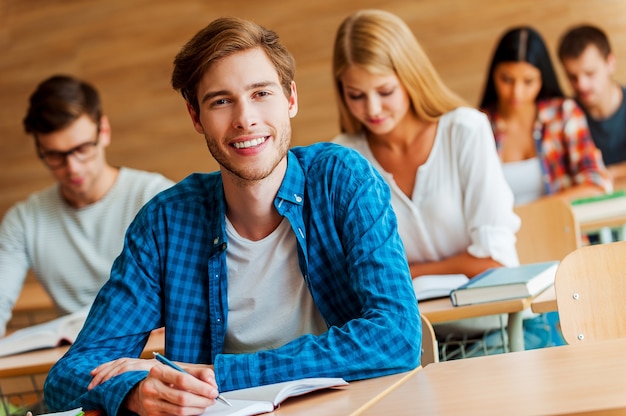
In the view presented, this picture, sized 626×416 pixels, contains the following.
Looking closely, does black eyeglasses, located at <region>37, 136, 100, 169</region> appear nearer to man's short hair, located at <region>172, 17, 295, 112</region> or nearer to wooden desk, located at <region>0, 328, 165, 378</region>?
wooden desk, located at <region>0, 328, 165, 378</region>

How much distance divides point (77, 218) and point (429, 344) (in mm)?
1758

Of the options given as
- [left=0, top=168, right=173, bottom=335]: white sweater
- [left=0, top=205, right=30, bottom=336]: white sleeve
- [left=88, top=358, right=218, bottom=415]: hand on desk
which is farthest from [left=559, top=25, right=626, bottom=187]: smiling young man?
[left=88, top=358, right=218, bottom=415]: hand on desk

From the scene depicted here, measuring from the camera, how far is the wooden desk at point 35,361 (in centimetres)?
246

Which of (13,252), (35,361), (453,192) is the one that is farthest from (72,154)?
(453,192)

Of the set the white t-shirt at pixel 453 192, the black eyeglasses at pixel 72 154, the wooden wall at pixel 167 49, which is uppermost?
the wooden wall at pixel 167 49

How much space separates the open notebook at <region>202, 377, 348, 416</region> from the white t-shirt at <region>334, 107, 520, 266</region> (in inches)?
54.6

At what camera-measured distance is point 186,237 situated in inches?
77.7

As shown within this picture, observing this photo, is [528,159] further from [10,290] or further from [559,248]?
[10,290]

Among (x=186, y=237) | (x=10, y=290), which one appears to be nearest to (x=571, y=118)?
(x=10, y=290)

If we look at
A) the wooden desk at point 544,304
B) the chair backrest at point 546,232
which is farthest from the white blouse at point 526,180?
the wooden desk at point 544,304

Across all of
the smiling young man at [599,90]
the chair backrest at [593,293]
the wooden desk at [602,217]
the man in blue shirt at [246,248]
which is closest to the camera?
the man in blue shirt at [246,248]

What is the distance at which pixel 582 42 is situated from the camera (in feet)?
16.1

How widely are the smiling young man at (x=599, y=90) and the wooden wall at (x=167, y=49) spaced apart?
0.74 m

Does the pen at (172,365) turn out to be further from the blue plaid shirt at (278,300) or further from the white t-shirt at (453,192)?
the white t-shirt at (453,192)
